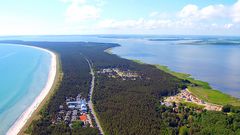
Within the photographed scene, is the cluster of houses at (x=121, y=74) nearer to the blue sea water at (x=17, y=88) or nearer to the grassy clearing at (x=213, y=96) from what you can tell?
the blue sea water at (x=17, y=88)

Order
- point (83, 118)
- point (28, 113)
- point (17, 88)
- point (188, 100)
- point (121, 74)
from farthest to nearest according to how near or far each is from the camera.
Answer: point (121, 74) < point (17, 88) < point (188, 100) < point (28, 113) < point (83, 118)

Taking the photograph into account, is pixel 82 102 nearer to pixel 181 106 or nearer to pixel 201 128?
pixel 181 106

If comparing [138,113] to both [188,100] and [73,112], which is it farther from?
[188,100]

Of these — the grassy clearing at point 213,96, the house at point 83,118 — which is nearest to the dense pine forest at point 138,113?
the house at point 83,118

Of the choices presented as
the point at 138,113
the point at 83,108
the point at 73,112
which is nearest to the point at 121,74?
the point at 83,108

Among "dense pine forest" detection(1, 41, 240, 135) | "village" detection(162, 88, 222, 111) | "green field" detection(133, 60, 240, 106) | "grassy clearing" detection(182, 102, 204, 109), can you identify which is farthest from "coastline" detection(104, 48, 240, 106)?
"grassy clearing" detection(182, 102, 204, 109)

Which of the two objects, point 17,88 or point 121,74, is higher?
point 121,74
